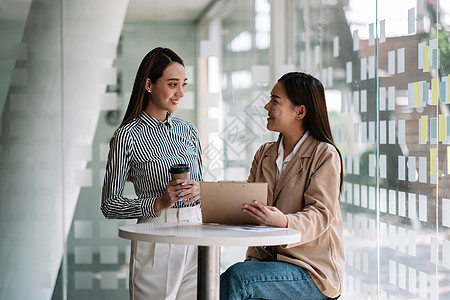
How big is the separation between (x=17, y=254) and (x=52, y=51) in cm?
146

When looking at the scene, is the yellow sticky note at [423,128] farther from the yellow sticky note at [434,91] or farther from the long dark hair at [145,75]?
the long dark hair at [145,75]

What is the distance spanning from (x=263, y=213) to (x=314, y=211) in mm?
275

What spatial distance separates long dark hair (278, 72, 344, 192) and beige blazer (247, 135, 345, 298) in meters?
0.05

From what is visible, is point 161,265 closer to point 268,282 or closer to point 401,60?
point 268,282

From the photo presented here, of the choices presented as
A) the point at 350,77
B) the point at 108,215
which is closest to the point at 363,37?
the point at 350,77

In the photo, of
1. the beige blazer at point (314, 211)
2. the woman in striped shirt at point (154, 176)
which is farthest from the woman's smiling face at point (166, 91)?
the beige blazer at point (314, 211)

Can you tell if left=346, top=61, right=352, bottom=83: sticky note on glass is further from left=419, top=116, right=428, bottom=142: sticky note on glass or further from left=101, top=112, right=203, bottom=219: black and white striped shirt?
left=101, top=112, right=203, bottom=219: black and white striped shirt

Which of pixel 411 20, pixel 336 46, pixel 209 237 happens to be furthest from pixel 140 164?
pixel 336 46

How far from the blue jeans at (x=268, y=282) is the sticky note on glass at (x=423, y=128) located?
1284mm

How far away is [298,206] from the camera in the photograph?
283 centimetres

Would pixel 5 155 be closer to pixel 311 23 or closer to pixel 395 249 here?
pixel 311 23

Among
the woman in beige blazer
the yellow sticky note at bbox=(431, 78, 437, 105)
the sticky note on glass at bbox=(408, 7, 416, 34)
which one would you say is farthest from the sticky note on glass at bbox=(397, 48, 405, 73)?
the woman in beige blazer

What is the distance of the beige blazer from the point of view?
2689 millimetres

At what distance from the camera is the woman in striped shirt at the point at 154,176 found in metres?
2.92
